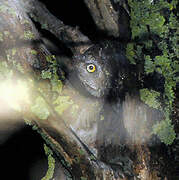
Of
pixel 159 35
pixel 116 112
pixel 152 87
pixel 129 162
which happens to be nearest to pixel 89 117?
pixel 116 112

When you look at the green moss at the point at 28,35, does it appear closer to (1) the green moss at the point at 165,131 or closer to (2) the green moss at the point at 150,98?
(2) the green moss at the point at 150,98

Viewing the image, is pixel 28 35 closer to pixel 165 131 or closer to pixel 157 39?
pixel 157 39

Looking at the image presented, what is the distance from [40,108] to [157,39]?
1030mm

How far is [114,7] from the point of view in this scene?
165 centimetres

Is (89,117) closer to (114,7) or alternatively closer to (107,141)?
(107,141)

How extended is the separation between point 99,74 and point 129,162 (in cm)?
67

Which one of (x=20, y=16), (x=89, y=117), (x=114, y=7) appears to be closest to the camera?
(x=20, y=16)

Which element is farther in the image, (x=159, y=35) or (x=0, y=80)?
(x=159, y=35)

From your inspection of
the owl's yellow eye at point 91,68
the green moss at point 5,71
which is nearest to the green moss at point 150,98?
the owl's yellow eye at point 91,68

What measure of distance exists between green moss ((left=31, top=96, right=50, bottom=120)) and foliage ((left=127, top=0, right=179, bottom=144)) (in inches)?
30.2

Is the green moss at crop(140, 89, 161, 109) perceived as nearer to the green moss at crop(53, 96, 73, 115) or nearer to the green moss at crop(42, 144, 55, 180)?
the green moss at crop(53, 96, 73, 115)

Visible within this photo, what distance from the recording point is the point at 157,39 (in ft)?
5.59

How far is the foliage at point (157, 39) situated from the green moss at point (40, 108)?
768mm

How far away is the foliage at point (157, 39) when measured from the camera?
1.68m
